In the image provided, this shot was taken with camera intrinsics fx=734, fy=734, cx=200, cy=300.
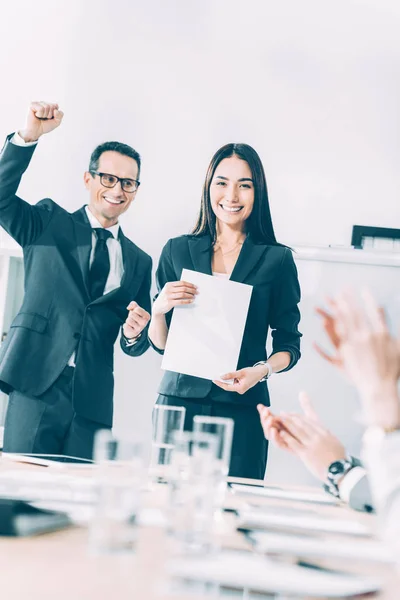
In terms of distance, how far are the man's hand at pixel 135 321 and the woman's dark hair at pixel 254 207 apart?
0.39 metres

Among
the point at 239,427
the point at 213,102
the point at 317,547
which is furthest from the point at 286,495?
the point at 213,102

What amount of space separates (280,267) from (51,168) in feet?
3.73

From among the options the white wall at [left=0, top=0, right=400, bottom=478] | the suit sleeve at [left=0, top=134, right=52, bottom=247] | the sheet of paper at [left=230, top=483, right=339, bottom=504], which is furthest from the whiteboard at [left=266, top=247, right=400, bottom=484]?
the sheet of paper at [left=230, top=483, right=339, bottom=504]

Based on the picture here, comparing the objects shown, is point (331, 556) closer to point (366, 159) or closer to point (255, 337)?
point (255, 337)

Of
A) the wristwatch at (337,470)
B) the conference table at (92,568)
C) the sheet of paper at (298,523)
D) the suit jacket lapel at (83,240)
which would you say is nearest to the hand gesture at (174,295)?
the suit jacket lapel at (83,240)

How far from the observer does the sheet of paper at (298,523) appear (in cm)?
115

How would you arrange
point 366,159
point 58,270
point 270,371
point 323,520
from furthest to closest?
1. point 366,159
2. point 58,270
3. point 270,371
4. point 323,520

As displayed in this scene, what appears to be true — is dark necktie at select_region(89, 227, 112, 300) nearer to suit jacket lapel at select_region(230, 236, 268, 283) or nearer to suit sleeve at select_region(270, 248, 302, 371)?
suit jacket lapel at select_region(230, 236, 268, 283)

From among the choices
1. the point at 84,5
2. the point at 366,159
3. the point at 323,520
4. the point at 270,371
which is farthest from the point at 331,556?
the point at 84,5

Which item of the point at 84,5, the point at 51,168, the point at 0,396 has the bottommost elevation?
the point at 0,396

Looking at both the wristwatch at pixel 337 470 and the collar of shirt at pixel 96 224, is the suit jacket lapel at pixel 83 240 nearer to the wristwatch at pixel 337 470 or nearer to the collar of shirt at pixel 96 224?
the collar of shirt at pixel 96 224

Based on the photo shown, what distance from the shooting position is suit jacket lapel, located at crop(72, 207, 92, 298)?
9.00 ft

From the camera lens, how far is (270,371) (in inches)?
98.3

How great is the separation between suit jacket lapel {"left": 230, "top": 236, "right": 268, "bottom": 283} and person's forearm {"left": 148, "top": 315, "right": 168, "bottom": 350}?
0.95 ft
